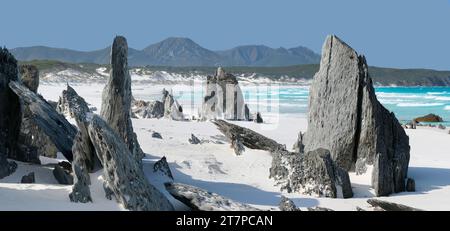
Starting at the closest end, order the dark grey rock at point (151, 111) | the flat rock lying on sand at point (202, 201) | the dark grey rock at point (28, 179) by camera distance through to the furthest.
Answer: the flat rock lying on sand at point (202, 201), the dark grey rock at point (28, 179), the dark grey rock at point (151, 111)

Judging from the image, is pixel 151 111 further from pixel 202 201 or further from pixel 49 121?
pixel 202 201

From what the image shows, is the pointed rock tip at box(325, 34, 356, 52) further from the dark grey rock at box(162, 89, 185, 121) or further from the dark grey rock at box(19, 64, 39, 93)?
the dark grey rock at box(162, 89, 185, 121)

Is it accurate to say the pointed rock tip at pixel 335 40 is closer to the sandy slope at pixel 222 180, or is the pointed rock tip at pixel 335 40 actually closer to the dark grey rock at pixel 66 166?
the sandy slope at pixel 222 180

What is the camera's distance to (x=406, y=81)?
148 m

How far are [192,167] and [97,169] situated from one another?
3135 mm

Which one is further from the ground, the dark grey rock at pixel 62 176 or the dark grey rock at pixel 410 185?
the dark grey rock at pixel 62 176

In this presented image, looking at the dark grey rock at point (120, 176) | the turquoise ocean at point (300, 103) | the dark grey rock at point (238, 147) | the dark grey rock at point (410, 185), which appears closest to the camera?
the dark grey rock at point (120, 176)

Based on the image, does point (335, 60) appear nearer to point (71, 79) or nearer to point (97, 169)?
point (97, 169)

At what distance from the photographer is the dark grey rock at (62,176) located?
803 cm

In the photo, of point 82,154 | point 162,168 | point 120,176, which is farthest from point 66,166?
point 120,176

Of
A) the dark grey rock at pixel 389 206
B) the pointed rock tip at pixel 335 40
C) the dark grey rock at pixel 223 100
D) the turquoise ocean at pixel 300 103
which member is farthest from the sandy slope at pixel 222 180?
the turquoise ocean at pixel 300 103

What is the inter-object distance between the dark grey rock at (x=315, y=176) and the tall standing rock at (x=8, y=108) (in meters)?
4.44

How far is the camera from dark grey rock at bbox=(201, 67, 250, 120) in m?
26.6
